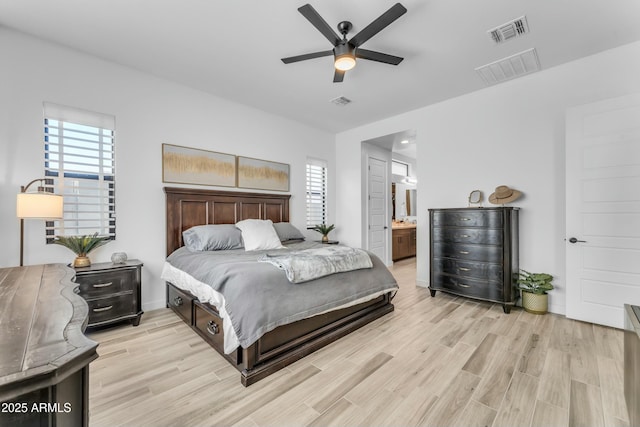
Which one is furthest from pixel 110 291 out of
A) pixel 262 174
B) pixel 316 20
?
pixel 316 20

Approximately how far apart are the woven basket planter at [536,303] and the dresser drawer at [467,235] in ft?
2.35

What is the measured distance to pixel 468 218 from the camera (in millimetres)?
3484

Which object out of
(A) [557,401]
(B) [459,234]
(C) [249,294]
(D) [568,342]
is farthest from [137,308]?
(D) [568,342]

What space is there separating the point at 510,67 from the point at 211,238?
4.02 m

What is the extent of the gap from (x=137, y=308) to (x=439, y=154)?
439 cm

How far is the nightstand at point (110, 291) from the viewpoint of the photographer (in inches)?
102

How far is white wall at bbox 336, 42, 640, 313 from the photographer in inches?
118

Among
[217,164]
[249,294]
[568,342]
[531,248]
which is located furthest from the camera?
[217,164]

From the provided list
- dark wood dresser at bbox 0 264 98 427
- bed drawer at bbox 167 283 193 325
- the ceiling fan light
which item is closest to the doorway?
the ceiling fan light

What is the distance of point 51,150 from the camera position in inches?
107

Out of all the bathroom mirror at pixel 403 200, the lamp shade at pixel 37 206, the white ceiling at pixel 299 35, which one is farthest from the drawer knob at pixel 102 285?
the bathroom mirror at pixel 403 200

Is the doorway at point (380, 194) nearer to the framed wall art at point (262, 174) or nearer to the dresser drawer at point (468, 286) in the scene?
the framed wall art at point (262, 174)

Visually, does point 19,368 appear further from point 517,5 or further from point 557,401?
point 517,5

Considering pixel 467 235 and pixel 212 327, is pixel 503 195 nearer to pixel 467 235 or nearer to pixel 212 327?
pixel 467 235
